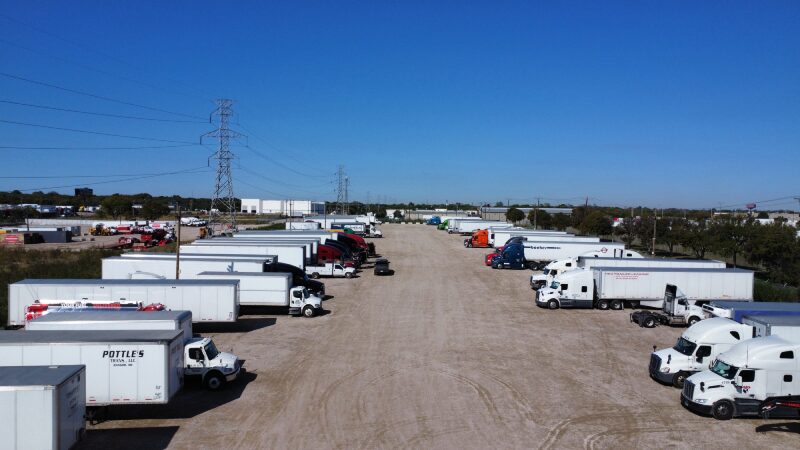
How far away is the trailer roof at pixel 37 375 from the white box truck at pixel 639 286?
24.6 meters

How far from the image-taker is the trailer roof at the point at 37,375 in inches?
444

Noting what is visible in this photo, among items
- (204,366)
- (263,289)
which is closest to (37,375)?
(204,366)

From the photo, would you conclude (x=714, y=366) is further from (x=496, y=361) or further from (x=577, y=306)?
(x=577, y=306)

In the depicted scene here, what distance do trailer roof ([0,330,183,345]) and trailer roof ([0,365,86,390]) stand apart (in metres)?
1.70

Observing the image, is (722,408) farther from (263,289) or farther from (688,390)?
(263,289)

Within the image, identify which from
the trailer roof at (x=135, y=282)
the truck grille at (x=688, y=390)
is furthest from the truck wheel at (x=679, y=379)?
the trailer roof at (x=135, y=282)

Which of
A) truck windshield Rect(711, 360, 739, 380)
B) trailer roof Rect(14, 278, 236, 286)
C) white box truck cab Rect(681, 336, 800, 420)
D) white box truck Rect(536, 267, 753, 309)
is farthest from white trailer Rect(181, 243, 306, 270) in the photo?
white box truck cab Rect(681, 336, 800, 420)

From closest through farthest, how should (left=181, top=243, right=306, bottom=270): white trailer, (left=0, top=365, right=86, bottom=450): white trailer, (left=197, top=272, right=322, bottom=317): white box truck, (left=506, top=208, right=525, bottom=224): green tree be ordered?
(left=0, top=365, right=86, bottom=450): white trailer
(left=197, top=272, right=322, bottom=317): white box truck
(left=181, top=243, right=306, bottom=270): white trailer
(left=506, top=208, right=525, bottom=224): green tree

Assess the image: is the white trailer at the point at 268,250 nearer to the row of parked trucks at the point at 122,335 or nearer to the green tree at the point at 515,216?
the row of parked trucks at the point at 122,335

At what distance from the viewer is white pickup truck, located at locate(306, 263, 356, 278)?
42688 mm

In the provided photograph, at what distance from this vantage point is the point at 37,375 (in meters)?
11.9

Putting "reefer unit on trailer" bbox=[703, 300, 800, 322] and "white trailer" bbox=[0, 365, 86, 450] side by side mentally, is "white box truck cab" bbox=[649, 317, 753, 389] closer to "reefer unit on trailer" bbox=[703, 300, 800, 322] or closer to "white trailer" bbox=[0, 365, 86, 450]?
"reefer unit on trailer" bbox=[703, 300, 800, 322]

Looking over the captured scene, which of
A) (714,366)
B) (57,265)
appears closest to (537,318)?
(714,366)

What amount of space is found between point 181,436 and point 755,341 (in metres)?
15.7
